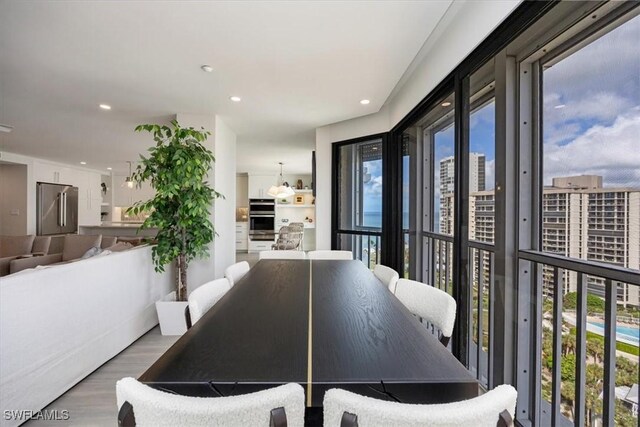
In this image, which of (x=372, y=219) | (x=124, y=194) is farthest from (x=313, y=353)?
(x=124, y=194)

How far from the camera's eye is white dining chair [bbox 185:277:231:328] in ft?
4.40

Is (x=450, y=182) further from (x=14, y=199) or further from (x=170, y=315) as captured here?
(x=14, y=199)

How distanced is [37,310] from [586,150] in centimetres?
307

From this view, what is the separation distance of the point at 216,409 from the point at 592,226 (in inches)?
63.5

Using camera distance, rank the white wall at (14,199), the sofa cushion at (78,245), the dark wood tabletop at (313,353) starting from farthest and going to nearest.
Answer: the white wall at (14,199), the sofa cushion at (78,245), the dark wood tabletop at (313,353)

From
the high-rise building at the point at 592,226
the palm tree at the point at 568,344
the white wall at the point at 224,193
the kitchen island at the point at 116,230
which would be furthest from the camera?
the kitchen island at the point at 116,230

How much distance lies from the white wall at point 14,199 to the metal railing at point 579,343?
28.7ft

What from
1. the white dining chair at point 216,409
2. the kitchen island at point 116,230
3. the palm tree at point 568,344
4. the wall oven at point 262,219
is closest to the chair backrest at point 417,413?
the white dining chair at point 216,409

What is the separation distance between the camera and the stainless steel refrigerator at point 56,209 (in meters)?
6.47

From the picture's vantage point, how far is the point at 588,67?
1301mm

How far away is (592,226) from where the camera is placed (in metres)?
1.29

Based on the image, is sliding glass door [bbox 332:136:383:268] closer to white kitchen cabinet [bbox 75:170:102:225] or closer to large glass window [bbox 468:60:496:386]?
large glass window [bbox 468:60:496:386]

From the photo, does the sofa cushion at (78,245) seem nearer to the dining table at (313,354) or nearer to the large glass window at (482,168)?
the dining table at (313,354)

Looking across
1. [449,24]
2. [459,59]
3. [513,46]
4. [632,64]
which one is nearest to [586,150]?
[632,64]
